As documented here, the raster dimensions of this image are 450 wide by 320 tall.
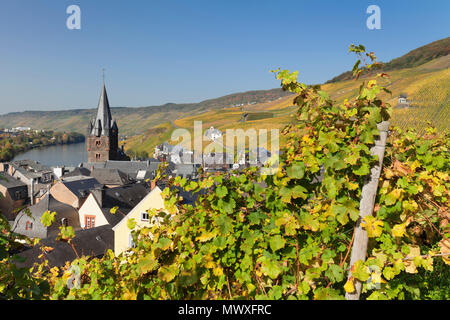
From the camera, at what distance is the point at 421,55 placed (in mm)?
126062

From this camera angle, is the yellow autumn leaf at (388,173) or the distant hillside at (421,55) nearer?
the yellow autumn leaf at (388,173)

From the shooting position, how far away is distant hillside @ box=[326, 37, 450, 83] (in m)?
117

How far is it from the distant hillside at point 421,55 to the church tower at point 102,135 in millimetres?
95480

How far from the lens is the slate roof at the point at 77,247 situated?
54.5 ft

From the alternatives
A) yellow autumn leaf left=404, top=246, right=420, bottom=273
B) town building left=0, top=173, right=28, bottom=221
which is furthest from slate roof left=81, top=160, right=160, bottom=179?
yellow autumn leaf left=404, top=246, right=420, bottom=273

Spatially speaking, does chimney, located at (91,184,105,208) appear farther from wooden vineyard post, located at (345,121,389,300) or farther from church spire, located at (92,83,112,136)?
church spire, located at (92,83,112,136)

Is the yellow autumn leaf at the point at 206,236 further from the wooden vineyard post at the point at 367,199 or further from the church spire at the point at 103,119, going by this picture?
the church spire at the point at 103,119

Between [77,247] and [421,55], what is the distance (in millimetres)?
144361

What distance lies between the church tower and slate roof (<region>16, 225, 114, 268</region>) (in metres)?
61.4

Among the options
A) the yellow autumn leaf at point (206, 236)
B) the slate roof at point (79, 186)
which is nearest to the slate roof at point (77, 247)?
the slate roof at point (79, 186)

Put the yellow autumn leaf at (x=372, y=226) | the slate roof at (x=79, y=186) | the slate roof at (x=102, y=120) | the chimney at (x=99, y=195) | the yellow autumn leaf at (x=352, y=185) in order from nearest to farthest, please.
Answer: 1. the yellow autumn leaf at (x=372, y=226)
2. the yellow autumn leaf at (x=352, y=185)
3. the chimney at (x=99, y=195)
4. the slate roof at (x=79, y=186)
5. the slate roof at (x=102, y=120)

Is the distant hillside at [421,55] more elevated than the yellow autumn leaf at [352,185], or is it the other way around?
the distant hillside at [421,55]

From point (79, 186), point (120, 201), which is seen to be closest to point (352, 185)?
point (120, 201)

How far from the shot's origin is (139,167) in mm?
68062
